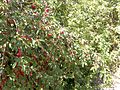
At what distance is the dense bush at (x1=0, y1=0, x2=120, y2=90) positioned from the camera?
107 inches

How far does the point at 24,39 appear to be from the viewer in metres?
2.69

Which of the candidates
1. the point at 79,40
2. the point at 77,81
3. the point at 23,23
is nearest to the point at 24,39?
the point at 23,23

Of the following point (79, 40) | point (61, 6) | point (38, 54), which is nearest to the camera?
point (38, 54)

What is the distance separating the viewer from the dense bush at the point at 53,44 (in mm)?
2715

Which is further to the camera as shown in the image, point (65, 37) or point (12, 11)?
point (65, 37)

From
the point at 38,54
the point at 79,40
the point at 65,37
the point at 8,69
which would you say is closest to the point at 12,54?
the point at 8,69

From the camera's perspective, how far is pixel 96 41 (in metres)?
3.83

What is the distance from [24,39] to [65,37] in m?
0.57

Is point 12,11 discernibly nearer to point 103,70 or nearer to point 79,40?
point 79,40

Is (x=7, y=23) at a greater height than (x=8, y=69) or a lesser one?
greater

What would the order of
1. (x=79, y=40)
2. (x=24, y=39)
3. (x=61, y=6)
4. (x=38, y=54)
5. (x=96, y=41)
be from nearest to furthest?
(x=24, y=39)
(x=38, y=54)
(x=79, y=40)
(x=96, y=41)
(x=61, y=6)

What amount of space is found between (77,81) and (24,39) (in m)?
1.20

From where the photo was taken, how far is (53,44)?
9.86 ft

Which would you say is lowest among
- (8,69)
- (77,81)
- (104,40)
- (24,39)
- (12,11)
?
(77,81)
